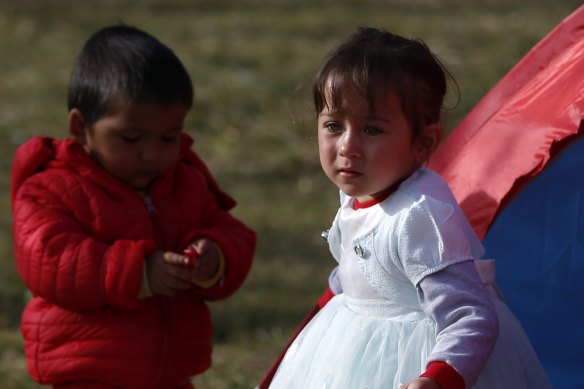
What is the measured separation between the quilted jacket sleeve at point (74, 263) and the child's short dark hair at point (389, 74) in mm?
843

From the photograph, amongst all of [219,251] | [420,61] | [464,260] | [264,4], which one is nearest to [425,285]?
[464,260]

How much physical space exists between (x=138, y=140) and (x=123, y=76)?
18 centimetres

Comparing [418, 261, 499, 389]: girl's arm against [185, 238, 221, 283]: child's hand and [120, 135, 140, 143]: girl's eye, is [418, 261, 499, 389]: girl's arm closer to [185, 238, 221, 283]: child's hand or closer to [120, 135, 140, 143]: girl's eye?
[185, 238, 221, 283]: child's hand

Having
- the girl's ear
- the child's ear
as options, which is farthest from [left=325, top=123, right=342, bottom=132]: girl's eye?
the child's ear

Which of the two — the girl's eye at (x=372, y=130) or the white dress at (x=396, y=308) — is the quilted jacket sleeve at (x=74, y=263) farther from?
the girl's eye at (x=372, y=130)

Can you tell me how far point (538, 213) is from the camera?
3.92 meters

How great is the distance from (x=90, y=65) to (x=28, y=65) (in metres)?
6.26

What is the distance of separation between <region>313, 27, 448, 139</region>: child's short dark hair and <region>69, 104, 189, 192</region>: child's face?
0.77 meters

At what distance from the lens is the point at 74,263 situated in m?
3.46

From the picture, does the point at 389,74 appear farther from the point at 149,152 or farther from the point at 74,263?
the point at 74,263

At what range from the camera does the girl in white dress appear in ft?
8.92

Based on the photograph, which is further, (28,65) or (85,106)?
(28,65)

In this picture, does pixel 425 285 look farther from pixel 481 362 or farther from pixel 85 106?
pixel 85 106

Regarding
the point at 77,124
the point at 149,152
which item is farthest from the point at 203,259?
the point at 77,124
